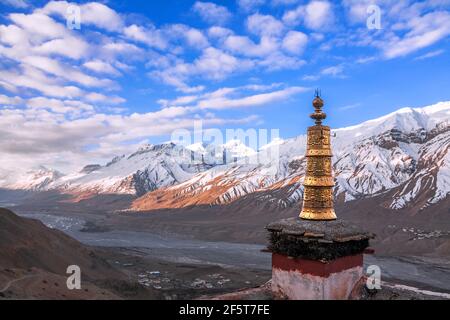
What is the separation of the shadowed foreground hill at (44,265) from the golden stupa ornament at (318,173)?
69.3ft

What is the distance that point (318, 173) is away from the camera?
23.1ft

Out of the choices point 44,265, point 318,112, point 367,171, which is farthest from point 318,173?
point 367,171

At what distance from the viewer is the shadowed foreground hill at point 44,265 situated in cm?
2690

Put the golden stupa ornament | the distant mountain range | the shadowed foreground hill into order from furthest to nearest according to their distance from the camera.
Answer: the distant mountain range
the shadowed foreground hill
the golden stupa ornament

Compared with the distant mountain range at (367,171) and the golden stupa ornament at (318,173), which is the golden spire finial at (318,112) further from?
the distant mountain range at (367,171)

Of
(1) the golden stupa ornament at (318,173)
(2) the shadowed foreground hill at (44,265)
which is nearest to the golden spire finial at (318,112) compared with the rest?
(1) the golden stupa ornament at (318,173)

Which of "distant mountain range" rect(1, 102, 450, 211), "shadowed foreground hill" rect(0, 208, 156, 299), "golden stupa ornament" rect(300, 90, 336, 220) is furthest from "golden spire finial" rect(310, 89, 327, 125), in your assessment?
"distant mountain range" rect(1, 102, 450, 211)

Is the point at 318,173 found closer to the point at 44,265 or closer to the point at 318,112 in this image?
the point at 318,112

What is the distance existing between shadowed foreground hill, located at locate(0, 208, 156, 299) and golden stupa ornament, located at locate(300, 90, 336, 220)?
69.3 ft

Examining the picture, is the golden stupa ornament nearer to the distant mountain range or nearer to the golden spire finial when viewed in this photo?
the golden spire finial

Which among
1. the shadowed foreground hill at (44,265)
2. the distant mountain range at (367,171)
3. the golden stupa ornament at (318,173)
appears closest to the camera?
the golden stupa ornament at (318,173)

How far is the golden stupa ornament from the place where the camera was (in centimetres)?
699

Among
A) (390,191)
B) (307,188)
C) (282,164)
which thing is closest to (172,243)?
(390,191)
